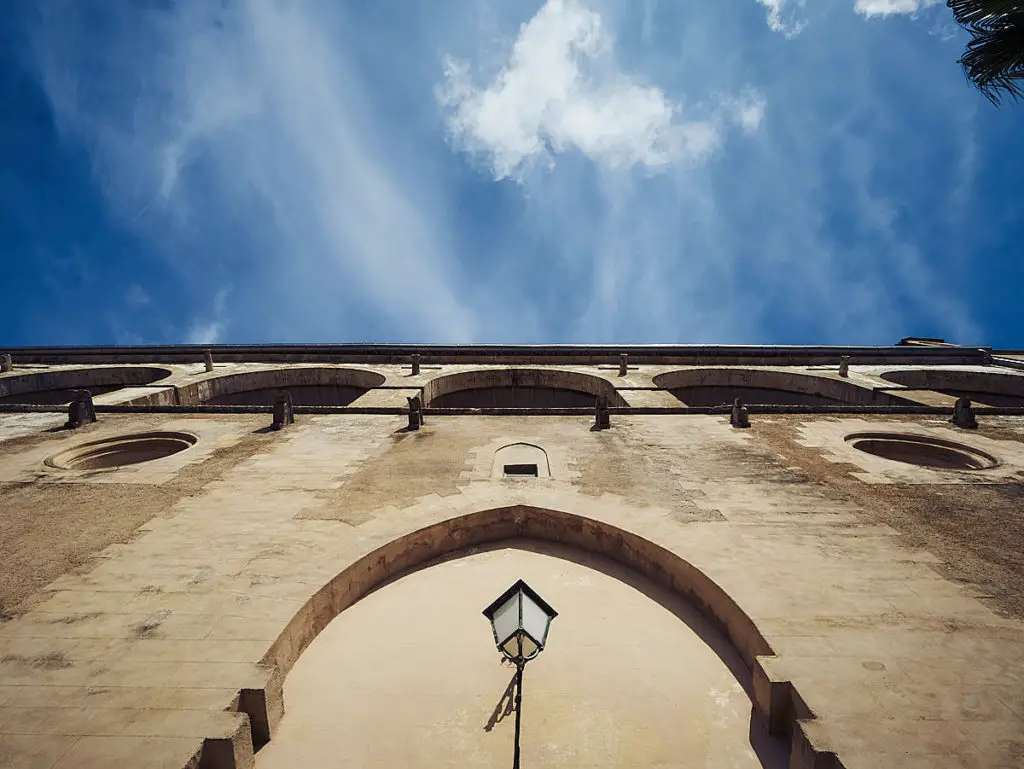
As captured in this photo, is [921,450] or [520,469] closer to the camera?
[520,469]

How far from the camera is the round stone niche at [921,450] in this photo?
10.5 m

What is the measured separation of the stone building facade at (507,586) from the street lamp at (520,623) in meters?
1.54

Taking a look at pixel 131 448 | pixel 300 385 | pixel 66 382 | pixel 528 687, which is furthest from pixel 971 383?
pixel 66 382

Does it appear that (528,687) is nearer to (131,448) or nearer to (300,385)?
(131,448)

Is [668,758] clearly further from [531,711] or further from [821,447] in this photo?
[821,447]

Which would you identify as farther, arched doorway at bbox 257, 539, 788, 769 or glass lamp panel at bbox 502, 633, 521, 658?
arched doorway at bbox 257, 539, 788, 769

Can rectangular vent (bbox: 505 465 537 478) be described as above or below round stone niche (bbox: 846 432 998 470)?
above

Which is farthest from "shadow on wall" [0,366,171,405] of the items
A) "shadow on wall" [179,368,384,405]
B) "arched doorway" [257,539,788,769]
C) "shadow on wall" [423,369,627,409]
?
"arched doorway" [257,539,788,769]

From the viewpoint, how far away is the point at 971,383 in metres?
21.6

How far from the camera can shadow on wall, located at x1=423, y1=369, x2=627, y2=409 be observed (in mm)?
20984

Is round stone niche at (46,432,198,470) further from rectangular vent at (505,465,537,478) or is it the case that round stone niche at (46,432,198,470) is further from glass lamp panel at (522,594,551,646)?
glass lamp panel at (522,594,551,646)

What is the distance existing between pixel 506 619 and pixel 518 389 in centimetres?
1779

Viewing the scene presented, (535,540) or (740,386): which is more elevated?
(740,386)

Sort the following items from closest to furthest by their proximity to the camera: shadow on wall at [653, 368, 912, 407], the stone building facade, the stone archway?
the stone building facade → the stone archway → shadow on wall at [653, 368, 912, 407]
